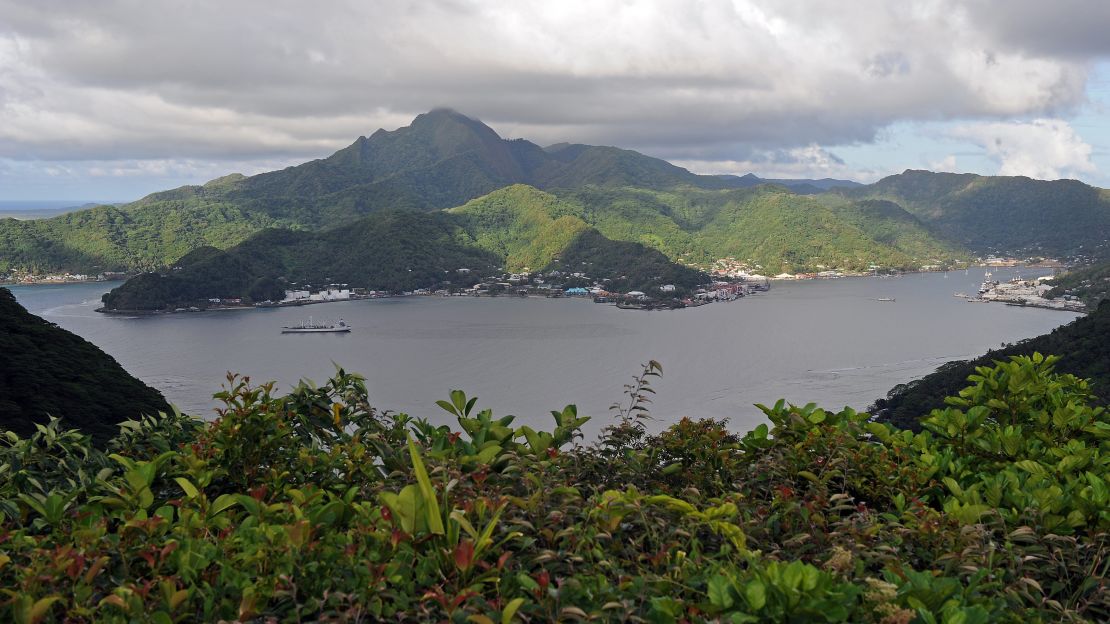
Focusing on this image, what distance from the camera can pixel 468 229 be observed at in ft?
410

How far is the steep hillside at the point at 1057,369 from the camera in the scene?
32.9 metres

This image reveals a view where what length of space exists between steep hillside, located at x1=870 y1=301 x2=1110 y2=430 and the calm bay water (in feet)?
8.47

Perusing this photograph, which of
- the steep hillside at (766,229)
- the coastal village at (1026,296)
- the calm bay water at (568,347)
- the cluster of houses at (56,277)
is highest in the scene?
the steep hillside at (766,229)

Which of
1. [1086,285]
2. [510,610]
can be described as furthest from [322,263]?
[510,610]

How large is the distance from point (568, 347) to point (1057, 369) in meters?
31.3

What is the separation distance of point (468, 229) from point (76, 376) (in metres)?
101

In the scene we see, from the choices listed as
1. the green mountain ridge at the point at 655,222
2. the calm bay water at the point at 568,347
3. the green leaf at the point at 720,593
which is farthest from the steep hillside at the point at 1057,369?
the green mountain ridge at the point at 655,222

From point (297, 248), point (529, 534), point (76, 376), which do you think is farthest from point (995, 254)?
point (529, 534)

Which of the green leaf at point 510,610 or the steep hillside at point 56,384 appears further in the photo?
the steep hillside at point 56,384

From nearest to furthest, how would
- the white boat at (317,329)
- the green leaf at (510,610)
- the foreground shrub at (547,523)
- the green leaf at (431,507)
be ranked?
the green leaf at (510,610), the foreground shrub at (547,523), the green leaf at (431,507), the white boat at (317,329)

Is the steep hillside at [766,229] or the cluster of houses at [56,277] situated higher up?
the steep hillside at [766,229]

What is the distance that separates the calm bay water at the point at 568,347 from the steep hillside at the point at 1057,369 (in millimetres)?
2581

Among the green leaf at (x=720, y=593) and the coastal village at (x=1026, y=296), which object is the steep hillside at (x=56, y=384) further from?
the coastal village at (x=1026, y=296)

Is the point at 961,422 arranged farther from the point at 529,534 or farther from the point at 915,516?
the point at 529,534
